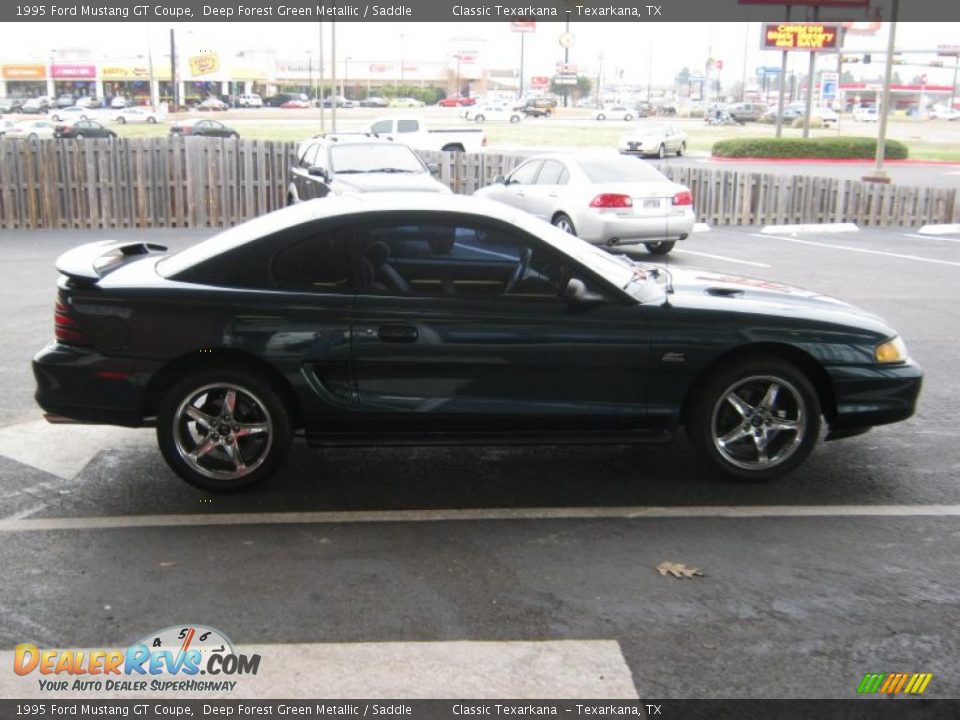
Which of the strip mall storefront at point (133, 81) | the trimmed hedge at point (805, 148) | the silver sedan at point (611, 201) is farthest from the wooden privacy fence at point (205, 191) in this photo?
the strip mall storefront at point (133, 81)

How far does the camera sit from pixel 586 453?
20.1ft

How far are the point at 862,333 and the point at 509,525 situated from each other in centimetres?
224

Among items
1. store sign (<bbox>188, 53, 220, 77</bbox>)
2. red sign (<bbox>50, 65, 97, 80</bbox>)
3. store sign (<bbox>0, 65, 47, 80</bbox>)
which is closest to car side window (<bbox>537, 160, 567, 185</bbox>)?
store sign (<bbox>188, 53, 220, 77</bbox>)

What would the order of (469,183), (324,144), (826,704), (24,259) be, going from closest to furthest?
(826,704) < (24,259) < (324,144) < (469,183)

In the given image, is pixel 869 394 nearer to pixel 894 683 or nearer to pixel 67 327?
pixel 894 683

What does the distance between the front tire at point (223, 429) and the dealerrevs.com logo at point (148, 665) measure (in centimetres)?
151

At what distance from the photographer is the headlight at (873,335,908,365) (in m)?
5.53

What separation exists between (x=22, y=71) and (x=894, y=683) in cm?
A: 9350

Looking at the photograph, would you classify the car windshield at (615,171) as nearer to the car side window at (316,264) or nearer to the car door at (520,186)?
the car door at (520,186)

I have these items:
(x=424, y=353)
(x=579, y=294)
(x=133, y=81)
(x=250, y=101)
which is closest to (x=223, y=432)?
(x=424, y=353)

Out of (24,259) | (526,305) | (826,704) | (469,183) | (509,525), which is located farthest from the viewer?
(469,183)
